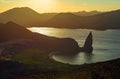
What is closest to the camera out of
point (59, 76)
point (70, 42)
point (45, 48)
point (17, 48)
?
point (59, 76)

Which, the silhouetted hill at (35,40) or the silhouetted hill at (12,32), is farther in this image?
the silhouetted hill at (12,32)

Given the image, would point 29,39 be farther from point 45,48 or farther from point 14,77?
point 14,77

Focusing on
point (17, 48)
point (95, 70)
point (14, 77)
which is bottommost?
point (17, 48)

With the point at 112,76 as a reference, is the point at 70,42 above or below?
below

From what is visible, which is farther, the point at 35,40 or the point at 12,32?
the point at 12,32

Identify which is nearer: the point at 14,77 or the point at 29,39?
the point at 14,77

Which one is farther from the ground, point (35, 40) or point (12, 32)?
point (12, 32)

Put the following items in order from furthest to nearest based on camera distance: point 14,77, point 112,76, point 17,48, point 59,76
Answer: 1. point 17,48
2. point 14,77
3. point 59,76
4. point 112,76

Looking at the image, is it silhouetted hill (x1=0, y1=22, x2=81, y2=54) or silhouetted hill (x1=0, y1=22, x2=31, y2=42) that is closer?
silhouetted hill (x1=0, y1=22, x2=81, y2=54)

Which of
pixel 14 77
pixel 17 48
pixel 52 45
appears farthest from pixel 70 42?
pixel 14 77
